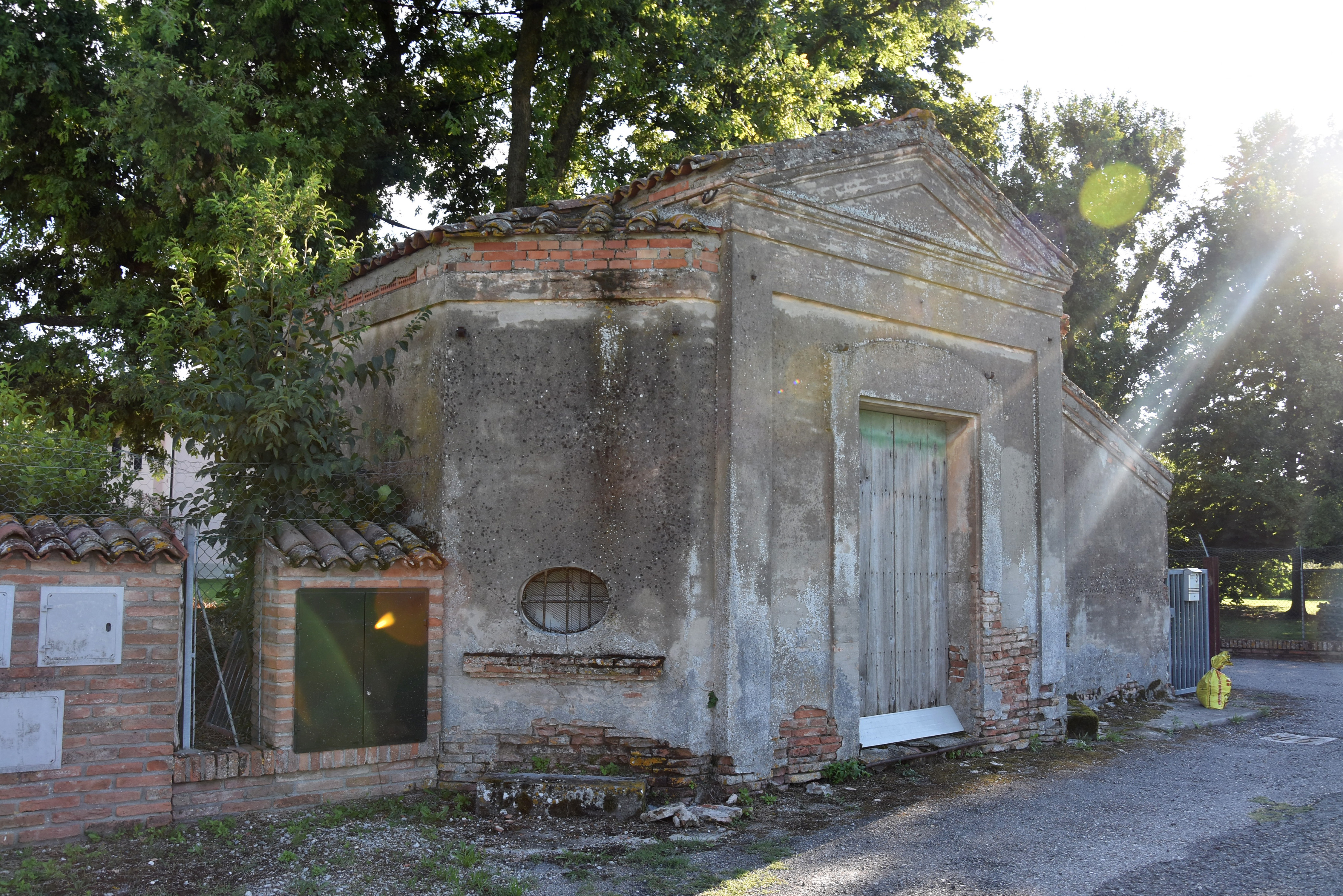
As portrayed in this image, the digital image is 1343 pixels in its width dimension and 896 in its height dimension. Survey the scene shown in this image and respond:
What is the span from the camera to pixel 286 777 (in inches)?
222

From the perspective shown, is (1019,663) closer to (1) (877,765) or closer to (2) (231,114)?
(1) (877,765)

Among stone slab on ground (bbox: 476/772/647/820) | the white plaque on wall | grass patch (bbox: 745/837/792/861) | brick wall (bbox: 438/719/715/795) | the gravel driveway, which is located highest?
the white plaque on wall

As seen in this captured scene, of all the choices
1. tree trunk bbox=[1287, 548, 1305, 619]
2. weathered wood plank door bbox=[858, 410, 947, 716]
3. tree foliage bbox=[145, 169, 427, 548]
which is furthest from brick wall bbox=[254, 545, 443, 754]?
tree trunk bbox=[1287, 548, 1305, 619]

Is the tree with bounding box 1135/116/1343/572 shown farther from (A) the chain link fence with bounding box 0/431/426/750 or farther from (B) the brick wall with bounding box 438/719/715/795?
(A) the chain link fence with bounding box 0/431/426/750

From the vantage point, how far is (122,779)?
5.12 meters

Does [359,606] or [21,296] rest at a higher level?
[21,296]

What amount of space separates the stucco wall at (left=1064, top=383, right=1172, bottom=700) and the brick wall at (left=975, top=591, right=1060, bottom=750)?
114 centimetres

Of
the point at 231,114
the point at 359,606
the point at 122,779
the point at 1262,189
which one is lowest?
the point at 122,779

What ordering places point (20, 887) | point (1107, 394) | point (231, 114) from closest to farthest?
point (20, 887) < point (231, 114) < point (1107, 394)

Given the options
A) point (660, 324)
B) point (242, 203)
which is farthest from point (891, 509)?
point (242, 203)

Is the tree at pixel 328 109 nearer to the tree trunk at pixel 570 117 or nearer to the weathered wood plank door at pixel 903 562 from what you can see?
the tree trunk at pixel 570 117

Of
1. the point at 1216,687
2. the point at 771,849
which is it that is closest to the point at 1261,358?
the point at 1216,687

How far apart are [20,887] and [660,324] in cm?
454

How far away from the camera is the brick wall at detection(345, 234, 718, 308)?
6.43m
